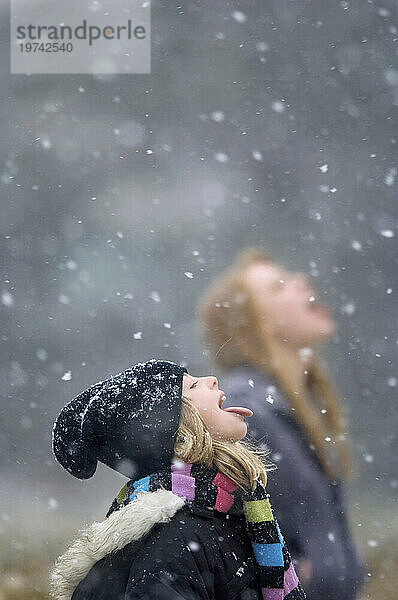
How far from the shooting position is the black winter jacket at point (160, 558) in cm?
76

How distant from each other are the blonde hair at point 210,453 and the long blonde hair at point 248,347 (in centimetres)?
41

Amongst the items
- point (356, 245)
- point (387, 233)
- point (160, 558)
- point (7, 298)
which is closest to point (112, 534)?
point (160, 558)

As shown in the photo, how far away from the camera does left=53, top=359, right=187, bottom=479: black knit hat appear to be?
0.84 metres

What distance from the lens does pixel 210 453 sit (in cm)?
85

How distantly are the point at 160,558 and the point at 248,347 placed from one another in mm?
643

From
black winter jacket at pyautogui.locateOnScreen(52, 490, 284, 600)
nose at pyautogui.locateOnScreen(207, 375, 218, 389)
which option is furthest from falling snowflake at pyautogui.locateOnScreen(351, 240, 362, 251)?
black winter jacket at pyautogui.locateOnScreen(52, 490, 284, 600)

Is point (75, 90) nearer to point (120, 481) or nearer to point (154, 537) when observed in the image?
point (120, 481)

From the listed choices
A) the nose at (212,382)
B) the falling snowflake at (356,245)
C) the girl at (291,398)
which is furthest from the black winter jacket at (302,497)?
the falling snowflake at (356,245)

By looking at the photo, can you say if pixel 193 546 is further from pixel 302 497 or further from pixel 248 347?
pixel 248 347

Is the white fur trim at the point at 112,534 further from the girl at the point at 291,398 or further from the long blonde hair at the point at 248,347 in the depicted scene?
the long blonde hair at the point at 248,347

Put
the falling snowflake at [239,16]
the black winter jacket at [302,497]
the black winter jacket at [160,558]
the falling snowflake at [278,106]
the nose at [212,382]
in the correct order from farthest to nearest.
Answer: the falling snowflake at [239,16], the falling snowflake at [278,106], the black winter jacket at [302,497], the nose at [212,382], the black winter jacket at [160,558]

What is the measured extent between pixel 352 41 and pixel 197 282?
4.24ft

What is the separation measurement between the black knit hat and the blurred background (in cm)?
207

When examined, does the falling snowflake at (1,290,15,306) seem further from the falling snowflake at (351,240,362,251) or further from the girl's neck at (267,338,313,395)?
the girl's neck at (267,338,313,395)
